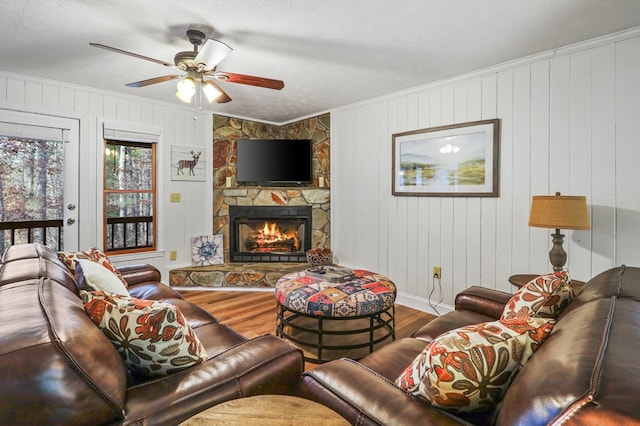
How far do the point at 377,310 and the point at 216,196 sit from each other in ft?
10.1

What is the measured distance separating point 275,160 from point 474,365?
4.02m

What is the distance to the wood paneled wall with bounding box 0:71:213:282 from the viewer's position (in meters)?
3.28

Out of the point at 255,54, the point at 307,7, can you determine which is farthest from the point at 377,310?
the point at 255,54

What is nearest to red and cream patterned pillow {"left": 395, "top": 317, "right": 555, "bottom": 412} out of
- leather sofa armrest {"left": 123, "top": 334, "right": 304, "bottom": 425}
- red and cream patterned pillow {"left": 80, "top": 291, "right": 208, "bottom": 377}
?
leather sofa armrest {"left": 123, "top": 334, "right": 304, "bottom": 425}

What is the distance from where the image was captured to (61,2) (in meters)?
1.95

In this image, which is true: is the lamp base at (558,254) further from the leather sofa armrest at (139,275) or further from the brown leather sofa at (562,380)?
the leather sofa armrest at (139,275)

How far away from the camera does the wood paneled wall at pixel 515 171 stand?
2332mm

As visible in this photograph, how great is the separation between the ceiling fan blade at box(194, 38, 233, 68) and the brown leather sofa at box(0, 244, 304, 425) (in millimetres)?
1530

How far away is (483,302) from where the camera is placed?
2068mm

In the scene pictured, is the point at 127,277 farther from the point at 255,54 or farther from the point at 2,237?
the point at 255,54

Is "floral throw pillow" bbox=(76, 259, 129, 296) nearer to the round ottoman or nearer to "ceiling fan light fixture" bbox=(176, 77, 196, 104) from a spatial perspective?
the round ottoman

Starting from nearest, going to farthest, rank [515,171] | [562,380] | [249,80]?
[562,380] < [249,80] < [515,171]

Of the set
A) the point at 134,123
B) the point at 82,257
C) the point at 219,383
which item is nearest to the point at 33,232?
the point at 134,123

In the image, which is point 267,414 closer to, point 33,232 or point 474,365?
point 474,365
